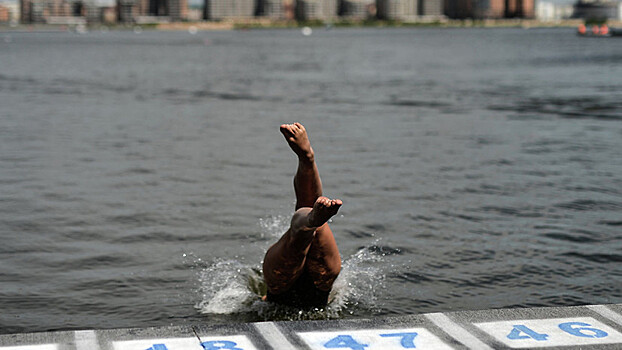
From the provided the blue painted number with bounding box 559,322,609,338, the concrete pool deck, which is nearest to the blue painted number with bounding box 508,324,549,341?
the concrete pool deck

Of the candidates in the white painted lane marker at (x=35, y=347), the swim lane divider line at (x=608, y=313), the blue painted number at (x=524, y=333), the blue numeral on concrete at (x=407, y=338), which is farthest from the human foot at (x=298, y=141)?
the swim lane divider line at (x=608, y=313)

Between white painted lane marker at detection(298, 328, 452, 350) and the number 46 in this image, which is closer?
white painted lane marker at detection(298, 328, 452, 350)

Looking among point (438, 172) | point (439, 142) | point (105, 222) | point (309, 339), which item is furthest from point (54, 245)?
point (439, 142)

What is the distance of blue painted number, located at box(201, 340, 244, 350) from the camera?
7383mm

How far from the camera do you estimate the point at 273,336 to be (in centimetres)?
770

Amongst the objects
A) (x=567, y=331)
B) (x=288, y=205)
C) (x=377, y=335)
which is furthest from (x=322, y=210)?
(x=288, y=205)

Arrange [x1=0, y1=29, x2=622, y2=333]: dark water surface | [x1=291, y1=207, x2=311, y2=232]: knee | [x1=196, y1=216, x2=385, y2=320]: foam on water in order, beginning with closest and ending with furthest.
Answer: [x1=291, y1=207, x2=311, y2=232]: knee → [x1=196, y1=216, x2=385, y2=320]: foam on water → [x1=0, y1=29, x2=622, y2=333]: dark water surface

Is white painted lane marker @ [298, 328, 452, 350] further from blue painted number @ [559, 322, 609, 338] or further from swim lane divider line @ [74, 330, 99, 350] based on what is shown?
swim lane divider line @ [74, 330, 99, 350]

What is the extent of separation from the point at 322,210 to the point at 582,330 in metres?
2.64

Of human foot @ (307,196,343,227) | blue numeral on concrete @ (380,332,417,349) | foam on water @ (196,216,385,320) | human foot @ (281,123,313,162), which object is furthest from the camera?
foam on water @ (196,216,385,320)

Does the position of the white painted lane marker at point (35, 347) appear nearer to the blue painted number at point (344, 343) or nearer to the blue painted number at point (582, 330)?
the blue painted number at point (344, 343)

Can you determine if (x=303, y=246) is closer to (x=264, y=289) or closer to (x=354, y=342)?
(x=354, y=342)

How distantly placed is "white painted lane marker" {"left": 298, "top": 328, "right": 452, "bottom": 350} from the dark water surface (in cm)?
159

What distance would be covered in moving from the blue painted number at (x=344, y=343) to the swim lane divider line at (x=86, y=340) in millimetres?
1976
